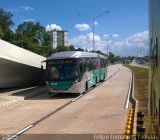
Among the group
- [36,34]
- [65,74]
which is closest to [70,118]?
[65,74]

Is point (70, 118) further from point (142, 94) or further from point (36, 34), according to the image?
point (36, 34)

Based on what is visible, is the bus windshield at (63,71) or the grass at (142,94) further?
the bus windshield at (63,71)

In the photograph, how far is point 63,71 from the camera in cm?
2508

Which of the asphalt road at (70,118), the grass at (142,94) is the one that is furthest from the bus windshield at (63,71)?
the grass at (142,94)

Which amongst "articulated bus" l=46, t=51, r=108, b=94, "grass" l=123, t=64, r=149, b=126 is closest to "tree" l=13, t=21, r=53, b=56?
"grass" l=123, t=64, r=149, b=126

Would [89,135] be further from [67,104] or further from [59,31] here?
[59,31]

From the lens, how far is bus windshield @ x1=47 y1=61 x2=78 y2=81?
2494 cm

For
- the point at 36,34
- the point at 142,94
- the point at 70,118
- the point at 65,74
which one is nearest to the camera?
the point at 70,118

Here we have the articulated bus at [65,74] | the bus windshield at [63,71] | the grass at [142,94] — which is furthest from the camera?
the bus windshield at [63,71]

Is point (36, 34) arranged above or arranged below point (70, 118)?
above

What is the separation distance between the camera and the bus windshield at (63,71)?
81.8ft

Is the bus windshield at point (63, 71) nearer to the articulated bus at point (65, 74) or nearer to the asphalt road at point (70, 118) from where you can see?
the articulated bus at point (65, 74)

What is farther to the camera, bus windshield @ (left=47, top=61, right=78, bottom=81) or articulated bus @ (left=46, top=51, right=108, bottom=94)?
bus windshield @ (left=47, top=61, right=78, bottom=81)

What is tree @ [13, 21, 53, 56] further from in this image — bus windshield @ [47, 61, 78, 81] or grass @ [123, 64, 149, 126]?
bus windshield @ [47, 61, 78, 81]
